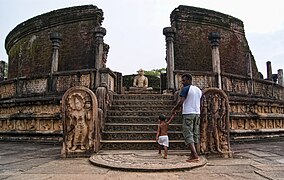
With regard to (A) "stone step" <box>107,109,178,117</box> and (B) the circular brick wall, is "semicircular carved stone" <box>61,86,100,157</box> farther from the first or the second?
(B) the circular brick wall

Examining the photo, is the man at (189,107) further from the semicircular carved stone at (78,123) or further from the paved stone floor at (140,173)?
the semicircular carved stone at (78,123)

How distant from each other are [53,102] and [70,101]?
142 inches

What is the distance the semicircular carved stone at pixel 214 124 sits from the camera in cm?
482

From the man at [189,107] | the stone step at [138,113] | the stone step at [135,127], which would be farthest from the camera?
the stone step at [138,113]

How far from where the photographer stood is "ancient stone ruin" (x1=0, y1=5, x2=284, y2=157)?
197 inches

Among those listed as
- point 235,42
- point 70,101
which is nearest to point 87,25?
point 235,42

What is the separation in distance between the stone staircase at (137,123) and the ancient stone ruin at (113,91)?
0.02 m

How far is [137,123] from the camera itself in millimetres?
6598

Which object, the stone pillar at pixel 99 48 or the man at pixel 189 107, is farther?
the stone pillar at pixel 99 48

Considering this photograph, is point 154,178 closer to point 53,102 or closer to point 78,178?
point 78,178

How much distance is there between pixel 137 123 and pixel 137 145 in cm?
112

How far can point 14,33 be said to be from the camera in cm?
1797

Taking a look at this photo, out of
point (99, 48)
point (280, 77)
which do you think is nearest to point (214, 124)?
point (99, 48)

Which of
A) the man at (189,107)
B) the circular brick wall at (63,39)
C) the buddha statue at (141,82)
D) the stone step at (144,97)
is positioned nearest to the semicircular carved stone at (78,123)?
the man at (189,107)
